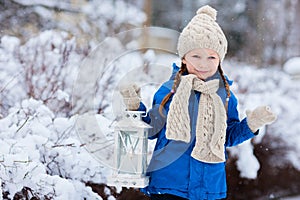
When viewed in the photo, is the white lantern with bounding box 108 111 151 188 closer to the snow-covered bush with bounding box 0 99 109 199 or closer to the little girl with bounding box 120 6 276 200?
the little girl with bounding box 120 6 276 200

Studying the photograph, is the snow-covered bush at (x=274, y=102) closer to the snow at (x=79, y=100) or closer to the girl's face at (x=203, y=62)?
the snow at (x=79, y=100)

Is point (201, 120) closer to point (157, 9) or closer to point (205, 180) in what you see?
point (205, 180)

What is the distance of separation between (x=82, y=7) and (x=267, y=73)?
204 cm

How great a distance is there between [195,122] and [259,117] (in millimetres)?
265

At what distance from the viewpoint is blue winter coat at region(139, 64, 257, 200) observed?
2176mm

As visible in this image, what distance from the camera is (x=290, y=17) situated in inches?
241

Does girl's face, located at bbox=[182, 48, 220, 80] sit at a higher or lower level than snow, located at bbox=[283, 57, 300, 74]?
lower

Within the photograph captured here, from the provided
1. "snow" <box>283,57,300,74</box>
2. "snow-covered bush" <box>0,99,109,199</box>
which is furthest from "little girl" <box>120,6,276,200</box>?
"snow" <box>283,57,300,74</box>

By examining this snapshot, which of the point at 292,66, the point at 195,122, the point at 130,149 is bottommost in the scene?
the point at 130,149

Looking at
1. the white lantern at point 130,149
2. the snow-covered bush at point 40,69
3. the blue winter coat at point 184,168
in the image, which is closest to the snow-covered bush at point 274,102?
the snow-covered bush at point 40,69

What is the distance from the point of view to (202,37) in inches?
87.6

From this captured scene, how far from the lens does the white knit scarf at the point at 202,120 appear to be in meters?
2.16

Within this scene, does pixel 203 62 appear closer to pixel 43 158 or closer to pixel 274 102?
pixel 43 158

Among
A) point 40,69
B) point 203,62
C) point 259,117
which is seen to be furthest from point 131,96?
point 40,69
